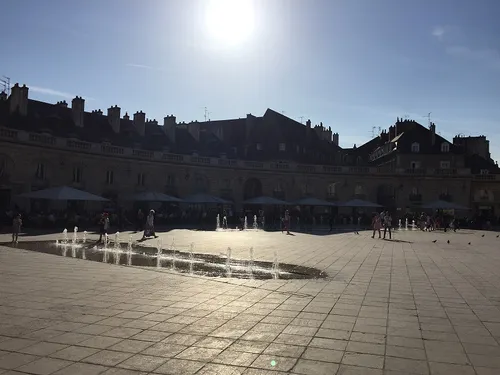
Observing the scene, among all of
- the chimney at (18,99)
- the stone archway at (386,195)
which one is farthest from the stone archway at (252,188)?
the chimney at (18,99)

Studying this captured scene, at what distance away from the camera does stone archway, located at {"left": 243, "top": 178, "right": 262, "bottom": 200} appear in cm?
6088

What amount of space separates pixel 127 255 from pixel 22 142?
27133 millimetres

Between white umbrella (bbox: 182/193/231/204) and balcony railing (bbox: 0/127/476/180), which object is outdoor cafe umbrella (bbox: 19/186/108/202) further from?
white umbrella (bbox: 182/193/231/204)

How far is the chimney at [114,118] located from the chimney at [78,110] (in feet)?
12.3

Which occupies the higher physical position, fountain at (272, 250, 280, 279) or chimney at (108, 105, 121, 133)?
chimney at (108, 105, 121, 133)

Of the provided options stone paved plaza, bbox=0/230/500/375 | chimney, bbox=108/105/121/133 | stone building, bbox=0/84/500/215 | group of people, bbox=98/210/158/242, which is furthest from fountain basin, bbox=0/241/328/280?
chimney, bbox=108/105/121/133

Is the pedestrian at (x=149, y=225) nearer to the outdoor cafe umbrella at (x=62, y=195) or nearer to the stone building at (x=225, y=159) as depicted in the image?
the outdoor cafe umbrella at (x=62, y=195)

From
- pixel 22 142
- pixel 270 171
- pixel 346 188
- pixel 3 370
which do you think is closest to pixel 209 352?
pixel 3 370

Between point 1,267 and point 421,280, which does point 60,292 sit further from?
point 421,280

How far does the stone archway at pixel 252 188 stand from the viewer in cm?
6088

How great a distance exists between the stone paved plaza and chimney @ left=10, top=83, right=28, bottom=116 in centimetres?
3564

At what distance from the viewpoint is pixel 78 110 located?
1961 inches

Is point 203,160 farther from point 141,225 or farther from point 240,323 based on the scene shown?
point 240,323

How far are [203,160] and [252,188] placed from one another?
28.6 feet
